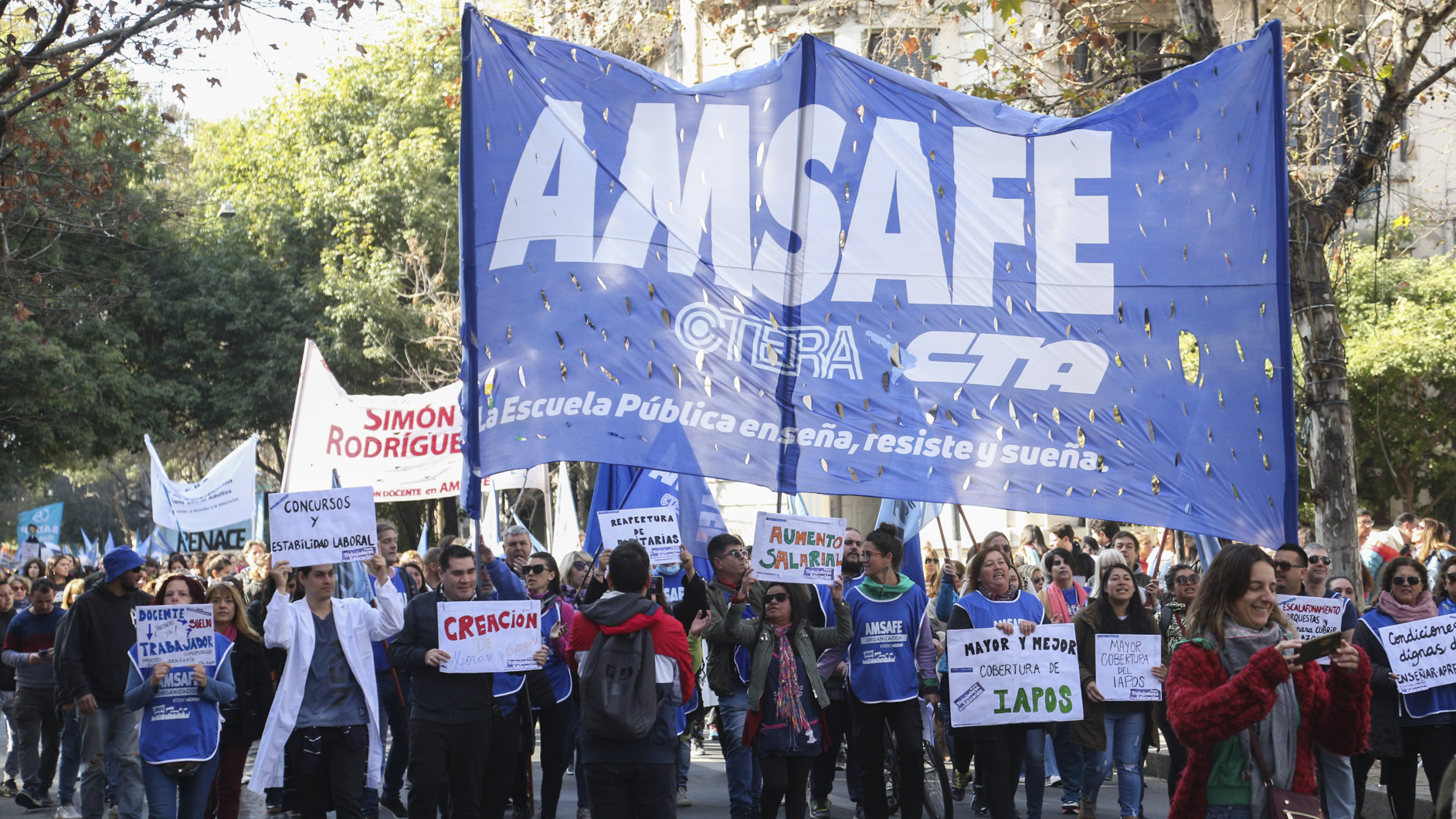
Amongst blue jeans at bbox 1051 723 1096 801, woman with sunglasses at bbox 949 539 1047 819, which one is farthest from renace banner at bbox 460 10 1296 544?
blue jeans at bbox 1051 723 1096 801

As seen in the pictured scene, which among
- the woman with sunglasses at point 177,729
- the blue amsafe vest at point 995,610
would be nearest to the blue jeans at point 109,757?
the woman with sunglasses at point 177,729

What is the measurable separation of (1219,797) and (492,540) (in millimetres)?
15205

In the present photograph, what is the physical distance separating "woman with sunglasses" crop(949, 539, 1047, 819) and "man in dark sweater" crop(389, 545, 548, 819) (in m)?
2.71

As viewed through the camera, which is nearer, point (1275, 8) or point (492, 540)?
point (492, 540)

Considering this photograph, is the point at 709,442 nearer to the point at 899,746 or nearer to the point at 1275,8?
the point at 899,746

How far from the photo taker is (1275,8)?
23.4 m

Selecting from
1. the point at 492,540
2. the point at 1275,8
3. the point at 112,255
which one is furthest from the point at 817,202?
the point at 112,255

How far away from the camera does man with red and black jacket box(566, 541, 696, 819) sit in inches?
281

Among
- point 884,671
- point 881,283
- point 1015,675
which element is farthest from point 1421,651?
point 881,283

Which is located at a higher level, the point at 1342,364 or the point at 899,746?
the point at 1342,364

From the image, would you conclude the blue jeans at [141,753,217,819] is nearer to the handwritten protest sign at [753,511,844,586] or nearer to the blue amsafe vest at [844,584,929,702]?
the handwritten protest sign at [753,511,844,586]

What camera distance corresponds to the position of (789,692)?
850 centimetres

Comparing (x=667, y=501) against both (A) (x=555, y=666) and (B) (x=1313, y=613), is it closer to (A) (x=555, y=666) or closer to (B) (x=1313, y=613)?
(A) (x=555, y=666)

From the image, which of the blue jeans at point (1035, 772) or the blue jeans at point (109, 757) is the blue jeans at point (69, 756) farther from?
the blue jeans at point (1035, 772)
